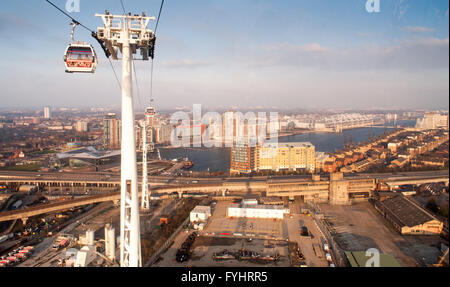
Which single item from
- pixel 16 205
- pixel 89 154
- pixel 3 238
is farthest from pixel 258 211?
pixel 89 154

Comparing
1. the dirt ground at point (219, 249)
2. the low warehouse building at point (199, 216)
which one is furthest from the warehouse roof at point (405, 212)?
the low warehouse building at point (199, 216)

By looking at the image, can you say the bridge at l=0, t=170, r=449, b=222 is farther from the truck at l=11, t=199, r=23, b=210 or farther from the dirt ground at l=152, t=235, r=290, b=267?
the dirt ground at l=152, t=235, r=290, b=267

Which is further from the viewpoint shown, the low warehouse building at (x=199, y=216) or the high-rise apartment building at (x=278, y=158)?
the high-rise apartment building at (x=278, y=158)

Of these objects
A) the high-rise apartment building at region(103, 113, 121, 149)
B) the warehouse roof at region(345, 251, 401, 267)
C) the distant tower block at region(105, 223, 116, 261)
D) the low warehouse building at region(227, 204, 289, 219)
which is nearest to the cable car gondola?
the distant tower block at region(105, 223, 116, 261)

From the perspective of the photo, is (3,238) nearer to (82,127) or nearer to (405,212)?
(405,212)

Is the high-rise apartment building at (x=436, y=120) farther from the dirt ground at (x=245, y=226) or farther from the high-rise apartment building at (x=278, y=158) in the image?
the high-rise apartment building at (x=278, y=158)
